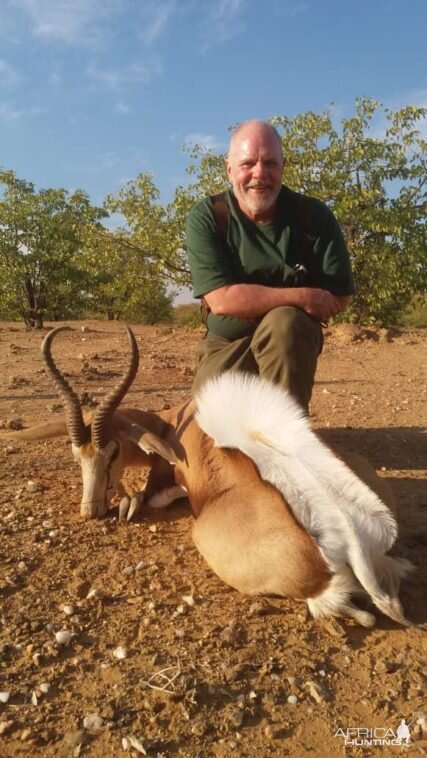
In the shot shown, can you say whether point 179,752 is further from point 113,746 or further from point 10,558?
point 10,558

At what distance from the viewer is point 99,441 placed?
406cm

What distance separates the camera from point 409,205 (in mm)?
12109

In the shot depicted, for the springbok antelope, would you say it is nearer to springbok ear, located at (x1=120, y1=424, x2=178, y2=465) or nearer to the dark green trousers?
springbok ear, located at (x1=120, y1=424, x2=178, y2=465)

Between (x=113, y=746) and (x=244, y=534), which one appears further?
(x=244, y=534)

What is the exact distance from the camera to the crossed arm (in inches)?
158

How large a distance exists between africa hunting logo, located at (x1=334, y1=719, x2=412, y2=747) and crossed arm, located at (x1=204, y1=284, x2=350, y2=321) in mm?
2605

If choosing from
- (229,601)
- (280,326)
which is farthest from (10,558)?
(280,326)

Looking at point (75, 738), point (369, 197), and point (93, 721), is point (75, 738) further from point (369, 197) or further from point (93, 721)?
point (369, 197)

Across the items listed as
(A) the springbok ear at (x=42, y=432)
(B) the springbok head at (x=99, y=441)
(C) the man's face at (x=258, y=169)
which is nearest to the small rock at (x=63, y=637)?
(B) the springbok head at (x=99, y=441)

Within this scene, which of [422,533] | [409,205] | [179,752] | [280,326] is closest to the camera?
[179,752]

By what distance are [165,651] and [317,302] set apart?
250 centimetres

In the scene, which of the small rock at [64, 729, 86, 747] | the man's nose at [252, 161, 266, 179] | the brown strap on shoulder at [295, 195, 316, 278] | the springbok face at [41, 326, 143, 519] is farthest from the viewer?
the brown strap on shoulder at [295, 195, 316, 278]

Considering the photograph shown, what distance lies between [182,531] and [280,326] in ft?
4.96

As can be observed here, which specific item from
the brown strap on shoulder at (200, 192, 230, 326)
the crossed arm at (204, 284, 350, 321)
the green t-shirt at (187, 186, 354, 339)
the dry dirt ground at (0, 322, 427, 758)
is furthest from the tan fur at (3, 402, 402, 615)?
the brown strap on shoulder at (200, 192, 230, 326)
